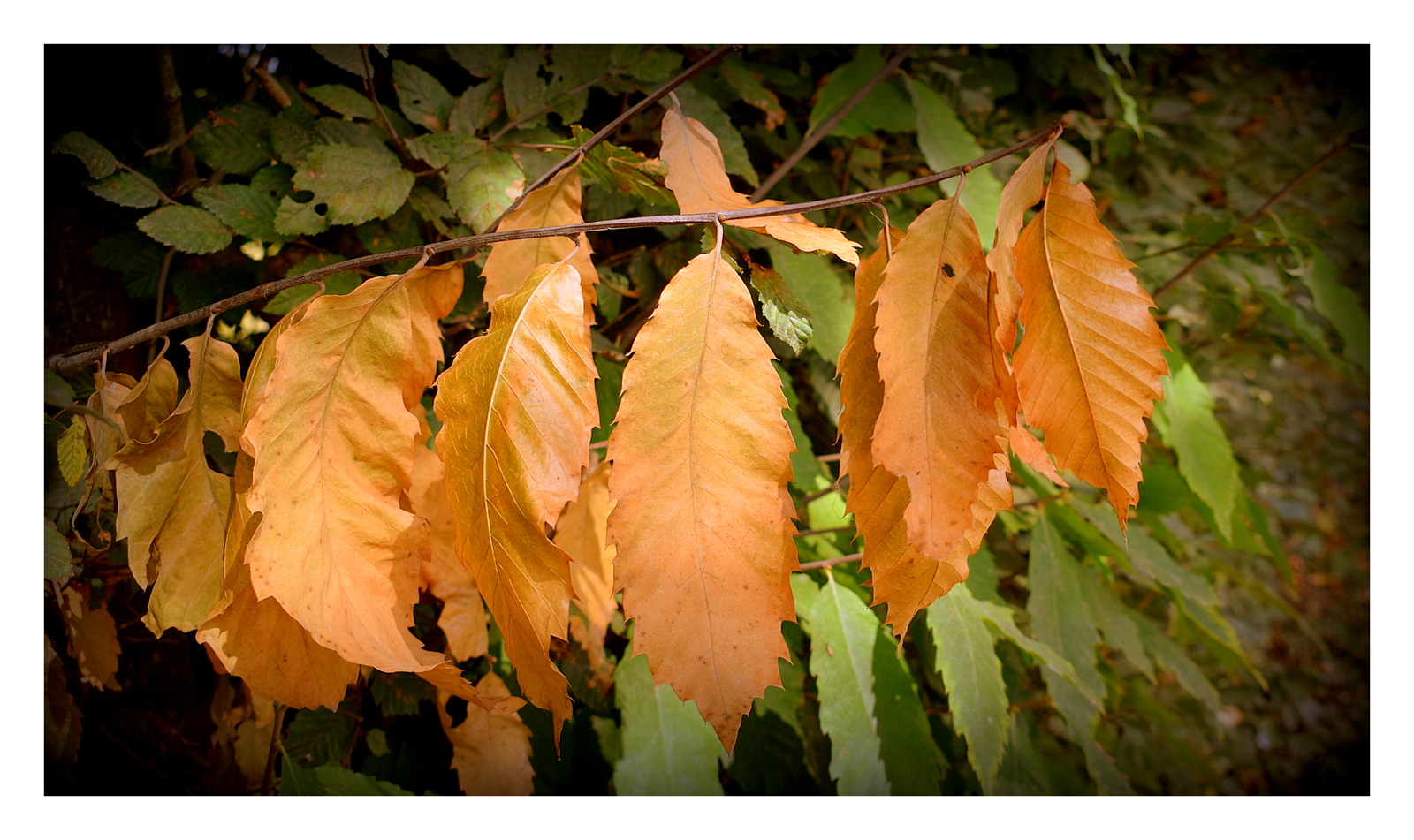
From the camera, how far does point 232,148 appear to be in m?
0.54

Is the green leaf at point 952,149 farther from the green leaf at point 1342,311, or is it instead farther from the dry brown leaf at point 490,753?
the dry brown leaf at point 490,753

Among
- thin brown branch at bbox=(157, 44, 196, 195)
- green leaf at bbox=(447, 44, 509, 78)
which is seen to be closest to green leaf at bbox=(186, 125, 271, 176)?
thin brown branch at bbox=(157, 44, 196, 195)

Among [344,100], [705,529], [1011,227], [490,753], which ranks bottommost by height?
[490,753]

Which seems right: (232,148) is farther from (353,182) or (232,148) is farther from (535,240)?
(535,240)

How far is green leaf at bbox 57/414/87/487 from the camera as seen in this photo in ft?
1.45

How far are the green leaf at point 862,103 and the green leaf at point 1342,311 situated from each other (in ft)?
1.63

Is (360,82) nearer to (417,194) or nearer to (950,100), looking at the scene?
(417,194)

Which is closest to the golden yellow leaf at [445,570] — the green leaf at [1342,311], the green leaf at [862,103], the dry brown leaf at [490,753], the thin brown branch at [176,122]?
the dry brown leaf at [490,753]

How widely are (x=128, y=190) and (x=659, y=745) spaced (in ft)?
1.76

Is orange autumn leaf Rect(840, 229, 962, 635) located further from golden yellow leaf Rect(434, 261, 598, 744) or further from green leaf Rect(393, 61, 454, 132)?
green leaf Rect(393, 61, 454, 132)

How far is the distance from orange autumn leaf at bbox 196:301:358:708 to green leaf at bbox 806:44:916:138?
1.65ft

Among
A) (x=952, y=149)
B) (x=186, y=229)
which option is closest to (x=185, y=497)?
(x=186, y=229)

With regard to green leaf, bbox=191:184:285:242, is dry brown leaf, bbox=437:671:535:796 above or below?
below

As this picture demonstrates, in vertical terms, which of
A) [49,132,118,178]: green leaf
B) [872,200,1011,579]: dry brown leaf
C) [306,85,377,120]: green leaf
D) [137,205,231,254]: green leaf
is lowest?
[872,200,1011,579]: dry brown leaf
